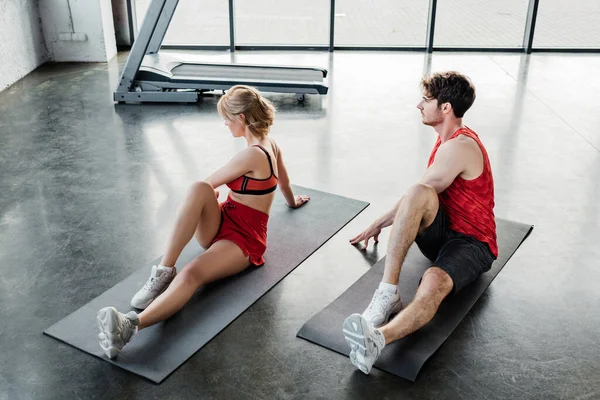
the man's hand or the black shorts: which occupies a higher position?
the black shorts

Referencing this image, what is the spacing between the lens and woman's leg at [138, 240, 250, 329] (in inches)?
89.9

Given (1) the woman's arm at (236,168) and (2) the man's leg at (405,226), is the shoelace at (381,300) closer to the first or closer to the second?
(2) the man's leg at (405,226)

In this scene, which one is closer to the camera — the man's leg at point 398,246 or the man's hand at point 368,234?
the man's leg at point 398,246

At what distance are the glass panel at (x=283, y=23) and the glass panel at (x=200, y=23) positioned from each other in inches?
7.7

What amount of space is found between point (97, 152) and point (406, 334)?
2.98m

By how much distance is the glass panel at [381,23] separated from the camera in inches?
314

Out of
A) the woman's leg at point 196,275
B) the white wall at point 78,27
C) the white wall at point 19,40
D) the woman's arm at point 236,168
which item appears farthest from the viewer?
the white wall at point 78,27

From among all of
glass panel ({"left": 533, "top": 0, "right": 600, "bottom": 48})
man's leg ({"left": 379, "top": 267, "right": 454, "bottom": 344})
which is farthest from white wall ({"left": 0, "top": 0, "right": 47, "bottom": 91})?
glass panel ({"left": 533, "top": 0, "right": 600, "bottom": 48})

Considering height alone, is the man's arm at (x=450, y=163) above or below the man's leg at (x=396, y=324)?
above

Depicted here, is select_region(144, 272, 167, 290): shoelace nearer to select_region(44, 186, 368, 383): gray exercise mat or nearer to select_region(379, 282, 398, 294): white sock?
select_region(44, 186, 368, 383): gray exercise mat

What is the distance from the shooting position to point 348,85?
20.6ft

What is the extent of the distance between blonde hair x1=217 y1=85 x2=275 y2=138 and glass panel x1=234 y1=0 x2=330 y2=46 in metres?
5.37

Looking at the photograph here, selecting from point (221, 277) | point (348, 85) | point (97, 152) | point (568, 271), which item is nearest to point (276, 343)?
point (221, 277)

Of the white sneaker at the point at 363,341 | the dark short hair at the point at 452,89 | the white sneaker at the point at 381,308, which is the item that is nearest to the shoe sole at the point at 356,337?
the white sneaker at the point at 363,341
